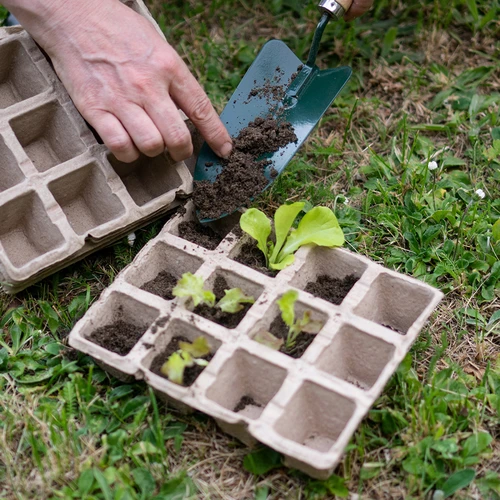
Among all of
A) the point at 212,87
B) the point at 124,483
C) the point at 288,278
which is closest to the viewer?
the point at 124,483

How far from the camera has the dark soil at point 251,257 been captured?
2193 millimetres

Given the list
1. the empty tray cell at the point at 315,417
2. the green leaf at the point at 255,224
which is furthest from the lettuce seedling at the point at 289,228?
the empty tray cell at the point at 315,417

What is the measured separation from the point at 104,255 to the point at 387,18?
184 cm

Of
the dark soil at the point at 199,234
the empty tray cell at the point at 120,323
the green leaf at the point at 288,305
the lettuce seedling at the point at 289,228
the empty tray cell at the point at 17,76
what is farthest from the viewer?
the empty tray cell at the point at 17,76

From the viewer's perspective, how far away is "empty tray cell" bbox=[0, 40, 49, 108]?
2.32 m

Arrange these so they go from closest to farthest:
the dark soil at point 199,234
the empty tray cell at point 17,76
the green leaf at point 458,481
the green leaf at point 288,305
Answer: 1. the green leaf at point 458,481
2. the green leaf at point 288,305
3. the dark soil at point 199,234
4. the empty tray cell at point 17,76

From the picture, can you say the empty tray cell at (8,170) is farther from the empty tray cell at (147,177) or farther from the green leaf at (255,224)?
the green leaf at (255,224)

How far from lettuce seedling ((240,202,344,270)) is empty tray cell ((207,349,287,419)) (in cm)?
34

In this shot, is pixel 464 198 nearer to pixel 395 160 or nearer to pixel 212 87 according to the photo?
pixel 395 160

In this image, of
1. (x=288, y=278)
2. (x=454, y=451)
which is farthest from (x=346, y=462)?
(x=288, y=278)

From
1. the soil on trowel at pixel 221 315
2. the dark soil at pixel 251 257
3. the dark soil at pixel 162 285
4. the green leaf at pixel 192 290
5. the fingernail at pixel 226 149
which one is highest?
the fingernail at pixel 226 149

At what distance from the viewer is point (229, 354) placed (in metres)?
1.88

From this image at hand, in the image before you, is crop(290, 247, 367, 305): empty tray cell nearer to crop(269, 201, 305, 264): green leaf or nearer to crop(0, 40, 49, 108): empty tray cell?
crop(269, 201, 305, 264): green leaf

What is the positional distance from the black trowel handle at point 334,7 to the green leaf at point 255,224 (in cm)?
81
